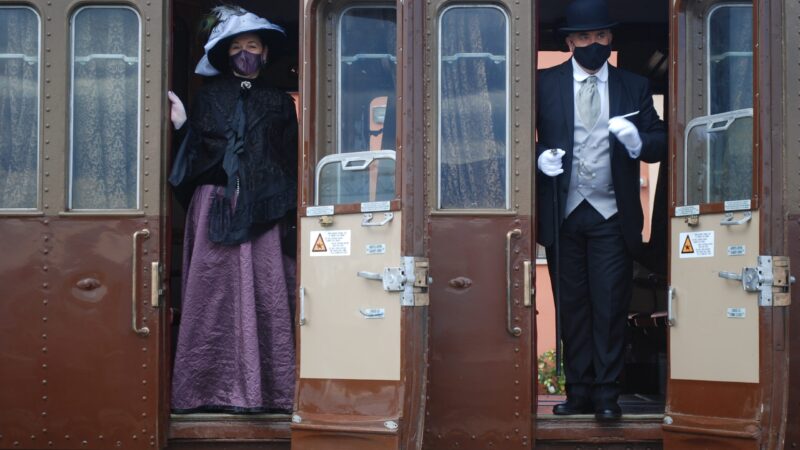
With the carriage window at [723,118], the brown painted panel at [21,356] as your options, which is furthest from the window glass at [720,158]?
the brown painted panel at [21,356]

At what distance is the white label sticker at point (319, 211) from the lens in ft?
20.7

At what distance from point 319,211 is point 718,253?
186cm

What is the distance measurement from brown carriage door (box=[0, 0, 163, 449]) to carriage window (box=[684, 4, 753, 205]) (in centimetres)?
266

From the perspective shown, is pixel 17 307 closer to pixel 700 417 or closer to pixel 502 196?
pixel 502 196

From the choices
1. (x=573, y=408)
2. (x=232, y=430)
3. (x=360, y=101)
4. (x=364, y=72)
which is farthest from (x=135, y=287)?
(x=573, y=408)

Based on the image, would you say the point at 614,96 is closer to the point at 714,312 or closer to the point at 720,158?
the point at 720,158

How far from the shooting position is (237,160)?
722 cm

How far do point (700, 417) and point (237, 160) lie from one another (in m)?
2.76

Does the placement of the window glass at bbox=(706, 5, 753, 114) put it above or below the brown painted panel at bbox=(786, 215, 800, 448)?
above

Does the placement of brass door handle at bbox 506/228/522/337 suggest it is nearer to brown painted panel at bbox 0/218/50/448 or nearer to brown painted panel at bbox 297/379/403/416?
brown painted panel at bbox 297/379/403/416

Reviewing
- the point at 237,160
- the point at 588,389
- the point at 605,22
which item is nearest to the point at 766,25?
the point at 605,22

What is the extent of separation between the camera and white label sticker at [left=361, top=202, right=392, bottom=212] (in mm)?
6063

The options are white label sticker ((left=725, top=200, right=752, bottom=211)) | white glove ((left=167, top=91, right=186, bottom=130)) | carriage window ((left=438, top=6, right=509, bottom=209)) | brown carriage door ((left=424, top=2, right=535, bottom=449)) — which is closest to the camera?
white label sticker ((left=725, top=200, right=752, bottom=211))

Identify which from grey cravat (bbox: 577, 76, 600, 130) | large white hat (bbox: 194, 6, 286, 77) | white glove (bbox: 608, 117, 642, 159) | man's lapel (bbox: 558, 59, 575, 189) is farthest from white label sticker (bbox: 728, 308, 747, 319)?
A: large white hat (bbox: 194, 6, 286, 77)
